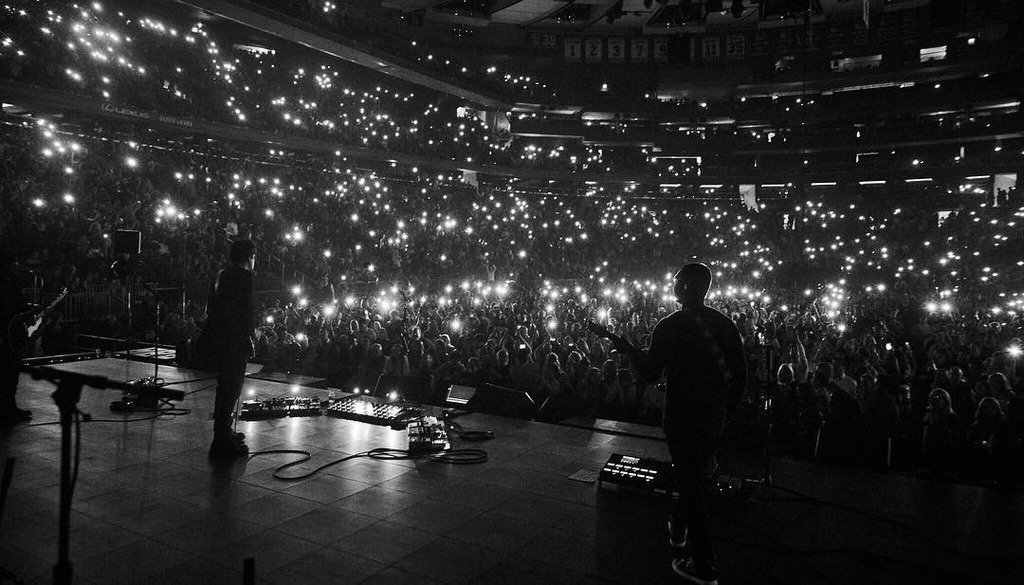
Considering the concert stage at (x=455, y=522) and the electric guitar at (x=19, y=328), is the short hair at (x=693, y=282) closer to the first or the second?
the concert stage at (x=455, y=522)

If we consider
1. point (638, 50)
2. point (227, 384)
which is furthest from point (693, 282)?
point (638, 50)

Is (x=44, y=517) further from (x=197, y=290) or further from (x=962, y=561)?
(x=197, y=290)

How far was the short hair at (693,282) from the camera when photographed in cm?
320

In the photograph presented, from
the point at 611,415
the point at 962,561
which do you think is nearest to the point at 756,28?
the point at 611,415

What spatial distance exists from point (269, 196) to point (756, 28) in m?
24.5

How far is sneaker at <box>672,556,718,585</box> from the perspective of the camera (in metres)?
2.86

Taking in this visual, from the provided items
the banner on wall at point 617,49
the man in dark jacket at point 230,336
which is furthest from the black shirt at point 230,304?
the banner on wall at point 617,49

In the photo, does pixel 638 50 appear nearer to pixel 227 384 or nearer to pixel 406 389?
pixel 406 389

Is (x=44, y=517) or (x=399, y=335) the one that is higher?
(x=399, y=335)

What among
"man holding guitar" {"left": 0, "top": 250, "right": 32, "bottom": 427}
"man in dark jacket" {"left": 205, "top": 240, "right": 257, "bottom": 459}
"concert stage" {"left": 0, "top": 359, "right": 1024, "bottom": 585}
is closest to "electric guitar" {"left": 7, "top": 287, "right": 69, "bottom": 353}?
"man holding guitar" {"left": 0, "top": 250, "right": 32, "bottom": 427}

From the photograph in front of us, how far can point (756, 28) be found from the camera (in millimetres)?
29344

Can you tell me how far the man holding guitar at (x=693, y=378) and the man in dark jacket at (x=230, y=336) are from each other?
3198mm

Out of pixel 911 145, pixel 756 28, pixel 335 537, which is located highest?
pixel 756 28

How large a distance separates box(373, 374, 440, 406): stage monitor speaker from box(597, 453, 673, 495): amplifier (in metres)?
3.17
